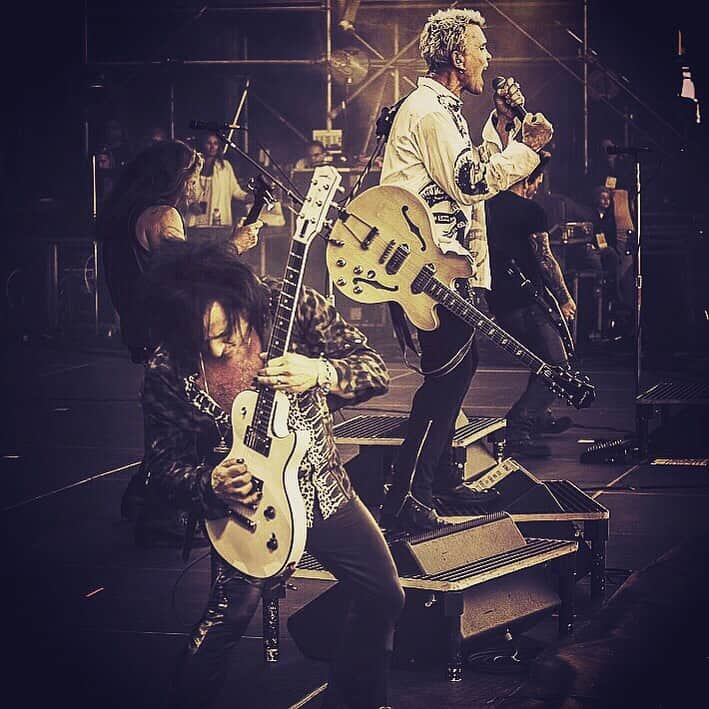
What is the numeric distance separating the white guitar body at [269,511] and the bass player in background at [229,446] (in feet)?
0.11

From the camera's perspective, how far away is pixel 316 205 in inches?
150

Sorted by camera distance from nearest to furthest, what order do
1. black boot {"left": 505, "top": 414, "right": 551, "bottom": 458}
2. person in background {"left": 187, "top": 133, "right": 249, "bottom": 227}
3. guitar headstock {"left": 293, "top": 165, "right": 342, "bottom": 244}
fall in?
guitar headstock {"left": 293, "top": 165, "right": 342, "bottom": 244}, black boot {"left": 505, "top": 414, "right": 551, "bottom": 458}, person in background {"left": 187, "top": 133, "right": 249, "bottom": 227}

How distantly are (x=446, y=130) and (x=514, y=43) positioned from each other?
11873mm

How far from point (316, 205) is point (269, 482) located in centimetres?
71

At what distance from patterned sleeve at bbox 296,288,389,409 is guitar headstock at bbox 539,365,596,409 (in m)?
2.15

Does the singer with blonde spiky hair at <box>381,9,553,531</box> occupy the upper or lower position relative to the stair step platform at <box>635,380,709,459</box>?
upper

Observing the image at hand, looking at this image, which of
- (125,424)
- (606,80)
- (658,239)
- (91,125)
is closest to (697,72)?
(606,80)

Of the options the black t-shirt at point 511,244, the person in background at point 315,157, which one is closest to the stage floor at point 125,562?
the black t-shirt at point 511,244

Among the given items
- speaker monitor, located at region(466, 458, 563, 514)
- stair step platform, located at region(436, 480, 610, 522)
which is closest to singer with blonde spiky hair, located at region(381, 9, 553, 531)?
stair step platform, located at region(436, 480, 610, 522)

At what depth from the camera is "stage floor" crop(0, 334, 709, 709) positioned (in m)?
4.46

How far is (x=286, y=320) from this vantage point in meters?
3.76

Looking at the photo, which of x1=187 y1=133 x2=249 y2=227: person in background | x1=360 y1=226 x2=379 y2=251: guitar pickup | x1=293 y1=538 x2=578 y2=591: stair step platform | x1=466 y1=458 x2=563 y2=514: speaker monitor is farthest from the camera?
x1=187 y1=133 x2=249 y2=227: person in background

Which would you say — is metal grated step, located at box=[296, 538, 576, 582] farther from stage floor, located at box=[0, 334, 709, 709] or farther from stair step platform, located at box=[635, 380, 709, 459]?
stair step platform, located at box=[635, 380, 709, 459]

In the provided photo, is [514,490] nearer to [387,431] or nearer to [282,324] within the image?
[387,431]
